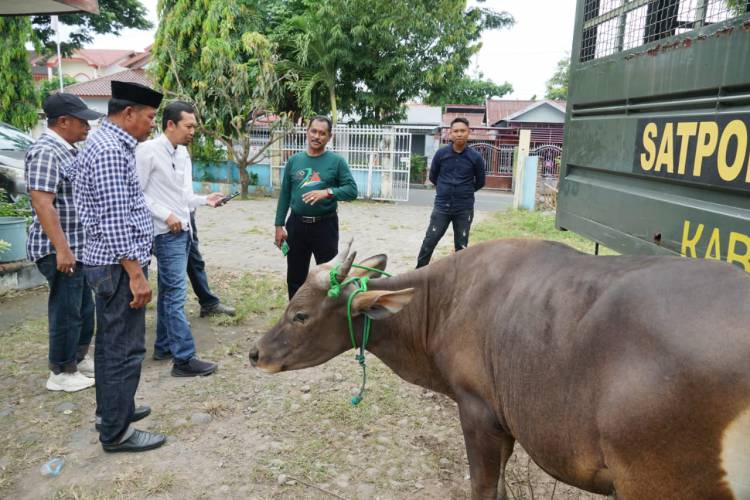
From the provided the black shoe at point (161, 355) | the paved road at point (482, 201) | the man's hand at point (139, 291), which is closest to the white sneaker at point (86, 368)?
the black shoe at point (161, 355)

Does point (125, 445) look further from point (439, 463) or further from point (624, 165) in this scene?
point (624, 165)

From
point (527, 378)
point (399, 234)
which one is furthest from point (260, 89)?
point (527, 378)

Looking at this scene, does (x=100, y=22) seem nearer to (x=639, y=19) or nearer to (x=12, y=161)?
(x=12, y=161)

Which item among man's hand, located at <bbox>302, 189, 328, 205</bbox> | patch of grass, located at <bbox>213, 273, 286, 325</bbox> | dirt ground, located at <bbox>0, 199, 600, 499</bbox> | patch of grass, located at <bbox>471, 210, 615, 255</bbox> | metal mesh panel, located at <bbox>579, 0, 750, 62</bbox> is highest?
metal mesh panel, located at <bbox>579, 0, 750, 62</bbox>

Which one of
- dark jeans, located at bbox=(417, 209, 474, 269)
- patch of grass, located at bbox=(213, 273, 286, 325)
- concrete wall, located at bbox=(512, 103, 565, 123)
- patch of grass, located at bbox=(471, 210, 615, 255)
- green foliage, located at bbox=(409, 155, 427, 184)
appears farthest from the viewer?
concrete wall, located at bbox=(512, 103, 565, 123)

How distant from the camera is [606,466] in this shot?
73.5 inches

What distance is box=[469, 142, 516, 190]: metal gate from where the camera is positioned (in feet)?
85.3

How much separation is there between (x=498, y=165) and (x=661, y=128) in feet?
80.5

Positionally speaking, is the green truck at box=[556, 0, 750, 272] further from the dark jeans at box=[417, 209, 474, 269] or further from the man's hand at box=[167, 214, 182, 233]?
the man's hand at box=[167, 214, 182, 233]

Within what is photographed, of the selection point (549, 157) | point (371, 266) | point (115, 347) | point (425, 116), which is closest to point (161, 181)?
point (115, 347)

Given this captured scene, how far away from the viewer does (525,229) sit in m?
12.0

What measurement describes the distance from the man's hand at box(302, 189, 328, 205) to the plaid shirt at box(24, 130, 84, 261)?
67.1 inches

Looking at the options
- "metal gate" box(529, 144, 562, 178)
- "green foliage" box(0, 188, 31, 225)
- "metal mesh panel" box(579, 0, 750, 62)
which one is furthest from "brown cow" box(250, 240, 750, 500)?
"metal gate" box(529, 144, 562, 178)

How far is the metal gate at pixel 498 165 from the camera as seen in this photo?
26.0 m
